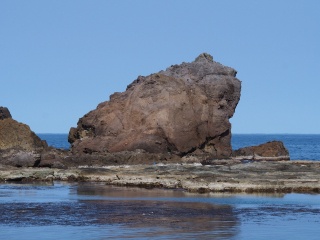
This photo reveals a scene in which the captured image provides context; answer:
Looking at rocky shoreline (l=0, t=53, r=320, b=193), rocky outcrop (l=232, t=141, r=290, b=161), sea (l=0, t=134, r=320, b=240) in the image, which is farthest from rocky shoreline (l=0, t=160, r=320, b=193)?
rocky outcrop (l=232, t=141, r=290, b=161)

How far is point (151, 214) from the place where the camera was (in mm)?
41344

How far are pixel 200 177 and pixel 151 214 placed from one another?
58.9 feet

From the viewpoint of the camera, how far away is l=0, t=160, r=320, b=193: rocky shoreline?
54625 millimetres

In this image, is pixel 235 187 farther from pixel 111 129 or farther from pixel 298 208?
pixel 111 129

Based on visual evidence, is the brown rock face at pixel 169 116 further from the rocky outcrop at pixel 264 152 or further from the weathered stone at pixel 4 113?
the weathered stone at pixel 4 113

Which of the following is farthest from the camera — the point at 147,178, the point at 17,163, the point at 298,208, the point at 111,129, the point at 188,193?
the point at 111,129

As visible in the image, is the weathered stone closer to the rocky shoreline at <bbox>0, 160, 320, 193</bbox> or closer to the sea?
the rocky shoreline at <bbox>0, 160, 320, 193</bbox>

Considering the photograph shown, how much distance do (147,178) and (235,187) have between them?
8518 mm

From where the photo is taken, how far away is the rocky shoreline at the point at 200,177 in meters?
54.6

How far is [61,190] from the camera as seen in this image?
187 ft

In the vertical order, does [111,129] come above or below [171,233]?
above

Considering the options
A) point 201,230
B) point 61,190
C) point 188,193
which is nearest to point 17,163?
point 61,190

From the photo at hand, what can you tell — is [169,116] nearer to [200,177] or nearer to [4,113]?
[4,113]

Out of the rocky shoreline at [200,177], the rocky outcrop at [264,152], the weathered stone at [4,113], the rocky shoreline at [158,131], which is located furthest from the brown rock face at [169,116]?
the rocky shoreline at [200,177]
